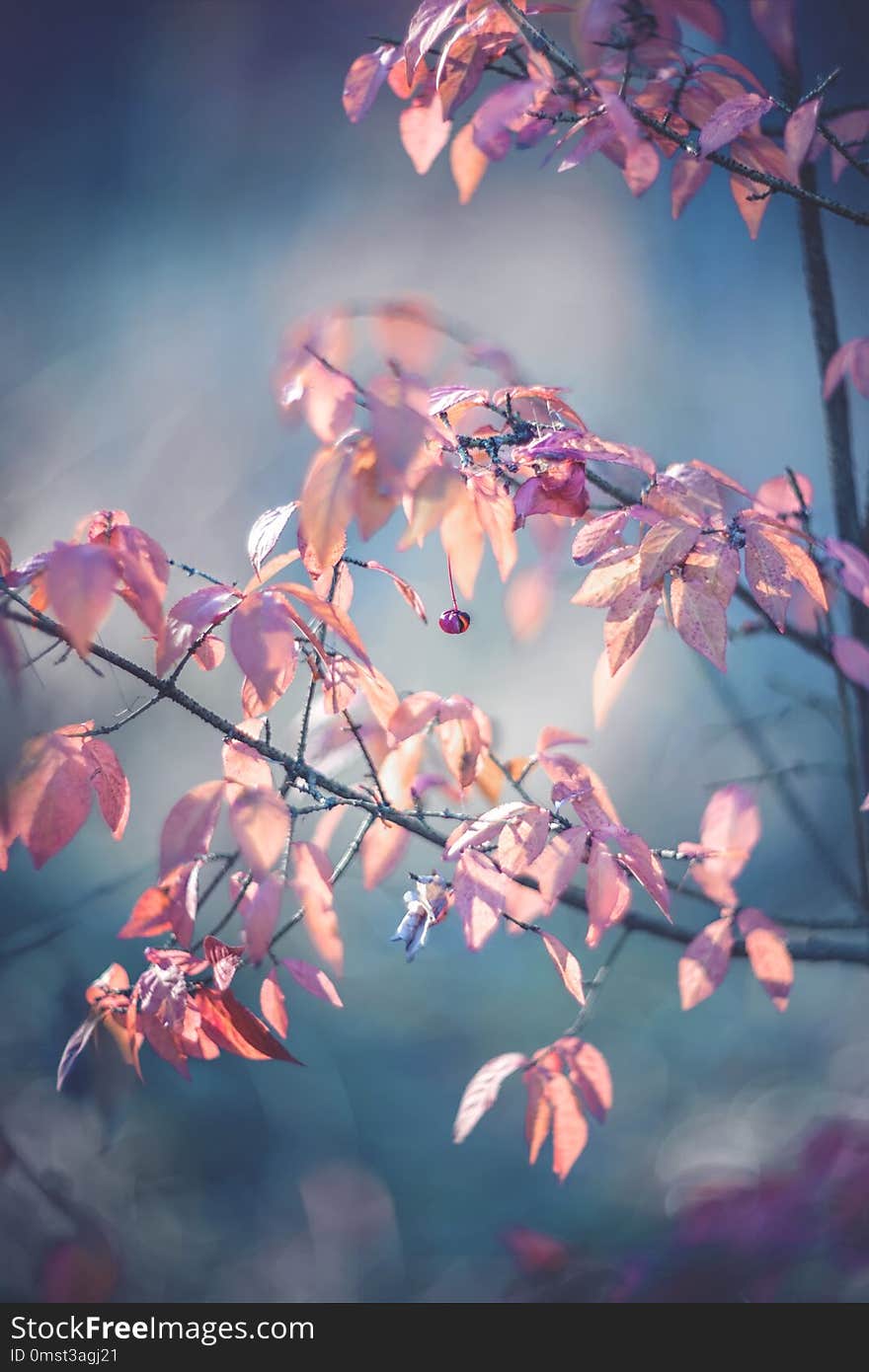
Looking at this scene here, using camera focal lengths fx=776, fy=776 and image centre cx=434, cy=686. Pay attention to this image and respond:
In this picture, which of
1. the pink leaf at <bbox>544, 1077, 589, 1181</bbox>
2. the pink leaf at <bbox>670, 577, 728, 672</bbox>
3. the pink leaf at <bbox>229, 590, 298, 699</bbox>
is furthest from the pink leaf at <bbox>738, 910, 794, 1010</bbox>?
the pink leaf at <bbox>229, 590, 298, 699</bbox>

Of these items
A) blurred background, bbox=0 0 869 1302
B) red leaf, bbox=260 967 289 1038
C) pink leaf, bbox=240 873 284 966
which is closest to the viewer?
pink leaf, bbox=240 873 284 966

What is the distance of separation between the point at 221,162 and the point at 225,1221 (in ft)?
5.52

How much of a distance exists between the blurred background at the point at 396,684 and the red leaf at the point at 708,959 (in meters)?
0.40

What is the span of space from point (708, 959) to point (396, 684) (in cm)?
70

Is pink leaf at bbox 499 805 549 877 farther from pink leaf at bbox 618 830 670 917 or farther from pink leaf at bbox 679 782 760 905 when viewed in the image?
pink leaf at bbox 679 782 760 905

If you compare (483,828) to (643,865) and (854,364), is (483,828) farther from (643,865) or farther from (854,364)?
(854,364)

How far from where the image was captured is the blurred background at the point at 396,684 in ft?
3.83

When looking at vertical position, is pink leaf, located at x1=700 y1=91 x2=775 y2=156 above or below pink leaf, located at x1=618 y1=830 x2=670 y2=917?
above

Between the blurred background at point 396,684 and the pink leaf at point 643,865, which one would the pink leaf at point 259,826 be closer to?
the pink leaf at point 643,865

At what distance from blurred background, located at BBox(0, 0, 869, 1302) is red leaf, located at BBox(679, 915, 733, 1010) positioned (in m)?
0.40

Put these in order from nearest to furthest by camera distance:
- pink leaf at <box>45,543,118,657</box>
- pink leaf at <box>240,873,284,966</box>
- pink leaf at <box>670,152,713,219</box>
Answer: pink leaf at <box>45,543,118,657</box>, pink leaf at <box>240,873,284,966</box>, pink leaf at <box>670,152,713,219</box>

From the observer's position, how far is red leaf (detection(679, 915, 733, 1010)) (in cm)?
96

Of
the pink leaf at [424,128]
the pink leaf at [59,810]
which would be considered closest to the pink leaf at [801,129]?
the pink leaf at [424,128]

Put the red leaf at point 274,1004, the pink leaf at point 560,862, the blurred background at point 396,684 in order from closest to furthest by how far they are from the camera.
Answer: the pink leaf at point 560,862, the red leaf at point 274,1004, the blurred background at point 396,684
